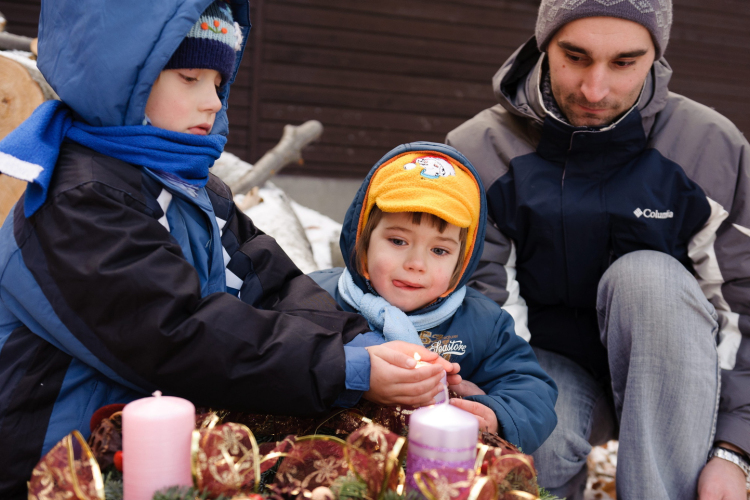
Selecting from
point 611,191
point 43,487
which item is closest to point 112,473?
point 43,487

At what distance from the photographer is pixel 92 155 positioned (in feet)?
Result: 4.91

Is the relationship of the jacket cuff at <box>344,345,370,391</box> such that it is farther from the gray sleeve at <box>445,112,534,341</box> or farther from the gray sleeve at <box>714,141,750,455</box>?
the gray sleeve at <box>714,141,750,455</box>

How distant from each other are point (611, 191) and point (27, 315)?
190 centimetres

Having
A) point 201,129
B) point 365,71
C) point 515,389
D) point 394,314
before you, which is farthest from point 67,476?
point 365,71

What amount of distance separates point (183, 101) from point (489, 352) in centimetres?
114

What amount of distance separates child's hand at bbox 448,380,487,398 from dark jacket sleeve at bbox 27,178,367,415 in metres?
0.51

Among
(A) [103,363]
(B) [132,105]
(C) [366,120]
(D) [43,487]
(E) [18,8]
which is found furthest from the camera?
(C) [366,120]

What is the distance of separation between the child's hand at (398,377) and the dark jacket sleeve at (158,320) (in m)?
0.09

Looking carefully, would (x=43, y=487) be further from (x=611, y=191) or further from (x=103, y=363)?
(x=611, y=191)

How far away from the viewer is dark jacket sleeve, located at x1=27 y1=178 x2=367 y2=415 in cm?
135

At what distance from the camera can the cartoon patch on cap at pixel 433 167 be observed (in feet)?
6.33

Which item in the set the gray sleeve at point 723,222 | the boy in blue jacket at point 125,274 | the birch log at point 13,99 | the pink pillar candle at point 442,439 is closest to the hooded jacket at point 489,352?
the boy in blue jacket at point 125,274

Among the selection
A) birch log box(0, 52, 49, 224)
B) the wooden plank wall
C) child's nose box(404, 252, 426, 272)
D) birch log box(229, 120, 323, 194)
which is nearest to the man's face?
child's nose box(404, 252, 426, 272)

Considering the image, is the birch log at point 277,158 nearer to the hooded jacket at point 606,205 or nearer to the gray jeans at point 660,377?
the hooded jacket at point 606,205
